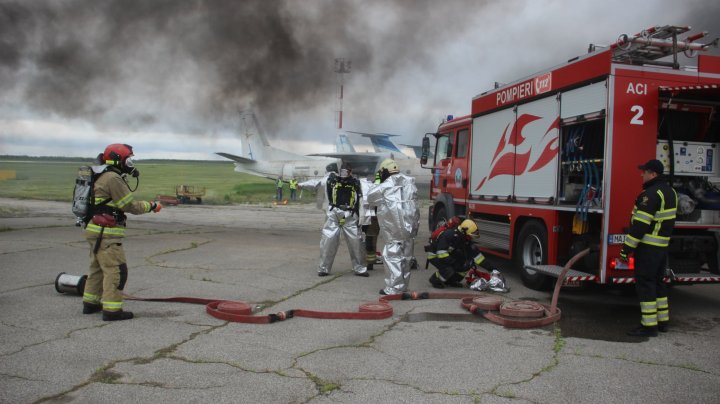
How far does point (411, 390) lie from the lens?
379 centimetres

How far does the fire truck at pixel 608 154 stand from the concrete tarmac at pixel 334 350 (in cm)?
63

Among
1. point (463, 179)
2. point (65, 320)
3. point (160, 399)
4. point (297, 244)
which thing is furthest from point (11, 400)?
point (297, 244)

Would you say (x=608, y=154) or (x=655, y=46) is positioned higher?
(x=655, y=46)

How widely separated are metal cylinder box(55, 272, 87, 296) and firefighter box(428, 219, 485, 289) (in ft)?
14.5

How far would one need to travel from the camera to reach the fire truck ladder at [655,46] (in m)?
6.46

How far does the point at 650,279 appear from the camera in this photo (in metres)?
5.37

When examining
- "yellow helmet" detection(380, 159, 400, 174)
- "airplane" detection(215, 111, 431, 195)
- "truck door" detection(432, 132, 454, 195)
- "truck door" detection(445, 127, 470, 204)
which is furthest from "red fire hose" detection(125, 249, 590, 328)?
"airplane" detection(215, 111, 431, 195)

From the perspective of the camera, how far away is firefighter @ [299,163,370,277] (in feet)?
27.6

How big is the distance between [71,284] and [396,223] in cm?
400

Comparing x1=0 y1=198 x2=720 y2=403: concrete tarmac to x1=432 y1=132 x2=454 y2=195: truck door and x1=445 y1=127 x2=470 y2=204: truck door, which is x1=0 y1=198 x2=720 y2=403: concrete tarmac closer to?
x1=445 y1=127 x2=470 y2=204: truck door

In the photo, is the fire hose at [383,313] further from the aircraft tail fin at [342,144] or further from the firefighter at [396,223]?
the aircraft tail fin at [342,144]

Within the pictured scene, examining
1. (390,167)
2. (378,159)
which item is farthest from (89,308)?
(378,159)

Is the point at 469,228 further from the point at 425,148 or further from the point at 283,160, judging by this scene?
the point at 283,160

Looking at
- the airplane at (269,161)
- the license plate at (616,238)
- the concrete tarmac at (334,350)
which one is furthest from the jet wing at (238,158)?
the license plate at (616,238)
